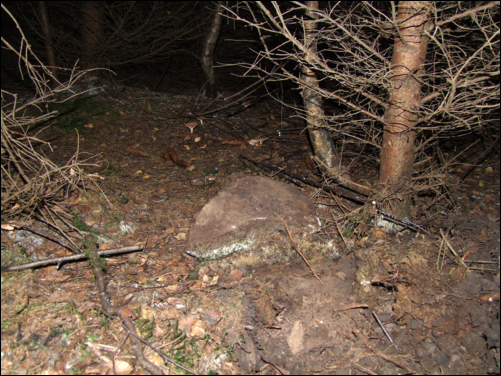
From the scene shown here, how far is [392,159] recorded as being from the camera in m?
3.97

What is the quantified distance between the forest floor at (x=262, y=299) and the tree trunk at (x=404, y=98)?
1.84ft

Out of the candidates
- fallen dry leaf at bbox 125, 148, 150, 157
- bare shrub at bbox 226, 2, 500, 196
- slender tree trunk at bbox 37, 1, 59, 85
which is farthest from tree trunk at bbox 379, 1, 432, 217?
slender tree trunk at bbox 37, 1, 59, 85

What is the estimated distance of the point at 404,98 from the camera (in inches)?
141

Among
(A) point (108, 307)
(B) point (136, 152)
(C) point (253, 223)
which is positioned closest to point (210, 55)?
(B) point (136, 152)

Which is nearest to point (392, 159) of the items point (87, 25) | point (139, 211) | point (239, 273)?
point (239, 273)

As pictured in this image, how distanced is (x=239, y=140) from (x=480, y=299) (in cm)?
399

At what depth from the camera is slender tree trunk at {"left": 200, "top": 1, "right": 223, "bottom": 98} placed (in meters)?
6.74

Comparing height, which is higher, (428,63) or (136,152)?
(428,63)

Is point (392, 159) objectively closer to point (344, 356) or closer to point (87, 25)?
point (344, 356)

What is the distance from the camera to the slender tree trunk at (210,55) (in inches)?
265

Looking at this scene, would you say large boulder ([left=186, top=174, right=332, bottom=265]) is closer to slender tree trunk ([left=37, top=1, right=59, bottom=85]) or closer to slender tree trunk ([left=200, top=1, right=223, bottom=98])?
slender tree trunk ([left=200, top=1, right=223, bottom=98])

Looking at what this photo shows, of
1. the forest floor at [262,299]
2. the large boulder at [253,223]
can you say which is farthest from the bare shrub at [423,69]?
the large boulder at [253,223]

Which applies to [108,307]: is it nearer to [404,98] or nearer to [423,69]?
[404,98]

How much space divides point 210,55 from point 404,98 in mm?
4540
